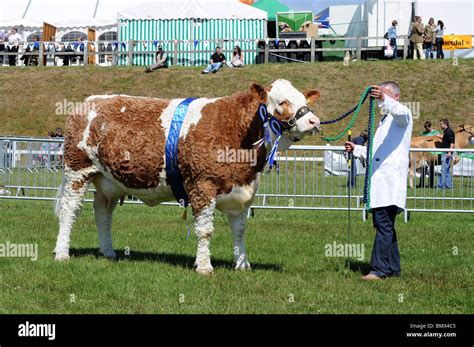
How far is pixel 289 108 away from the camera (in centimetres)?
1068

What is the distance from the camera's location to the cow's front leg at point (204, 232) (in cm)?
1087

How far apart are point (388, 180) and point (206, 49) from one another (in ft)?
110

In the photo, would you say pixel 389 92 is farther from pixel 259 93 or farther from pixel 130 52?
pixel 130 52

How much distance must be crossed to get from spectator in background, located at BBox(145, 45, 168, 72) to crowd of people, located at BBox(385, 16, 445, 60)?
34.1 feet

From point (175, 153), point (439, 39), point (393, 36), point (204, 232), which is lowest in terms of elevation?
point (204, 232)

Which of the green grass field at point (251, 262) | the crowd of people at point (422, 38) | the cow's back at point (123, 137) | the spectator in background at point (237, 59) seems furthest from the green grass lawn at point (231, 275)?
the spectator in background at point (237, 59)

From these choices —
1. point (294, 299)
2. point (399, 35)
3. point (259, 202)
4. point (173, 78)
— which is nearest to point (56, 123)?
point (173, 78)

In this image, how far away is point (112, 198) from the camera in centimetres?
1225

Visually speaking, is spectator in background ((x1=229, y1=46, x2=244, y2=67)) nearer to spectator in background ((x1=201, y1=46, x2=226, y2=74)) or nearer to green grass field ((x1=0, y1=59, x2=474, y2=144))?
green grass field ((x1=0, y1=59, x2=474, y2=144))

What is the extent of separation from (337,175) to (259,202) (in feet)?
5.76

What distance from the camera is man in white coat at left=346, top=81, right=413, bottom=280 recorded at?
35.4 ft

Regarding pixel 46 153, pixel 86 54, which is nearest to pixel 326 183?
pixel 46 153

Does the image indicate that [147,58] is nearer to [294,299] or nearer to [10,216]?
[10,216]

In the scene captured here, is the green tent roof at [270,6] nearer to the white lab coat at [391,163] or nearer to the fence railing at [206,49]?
the fence railing at [206,49]
